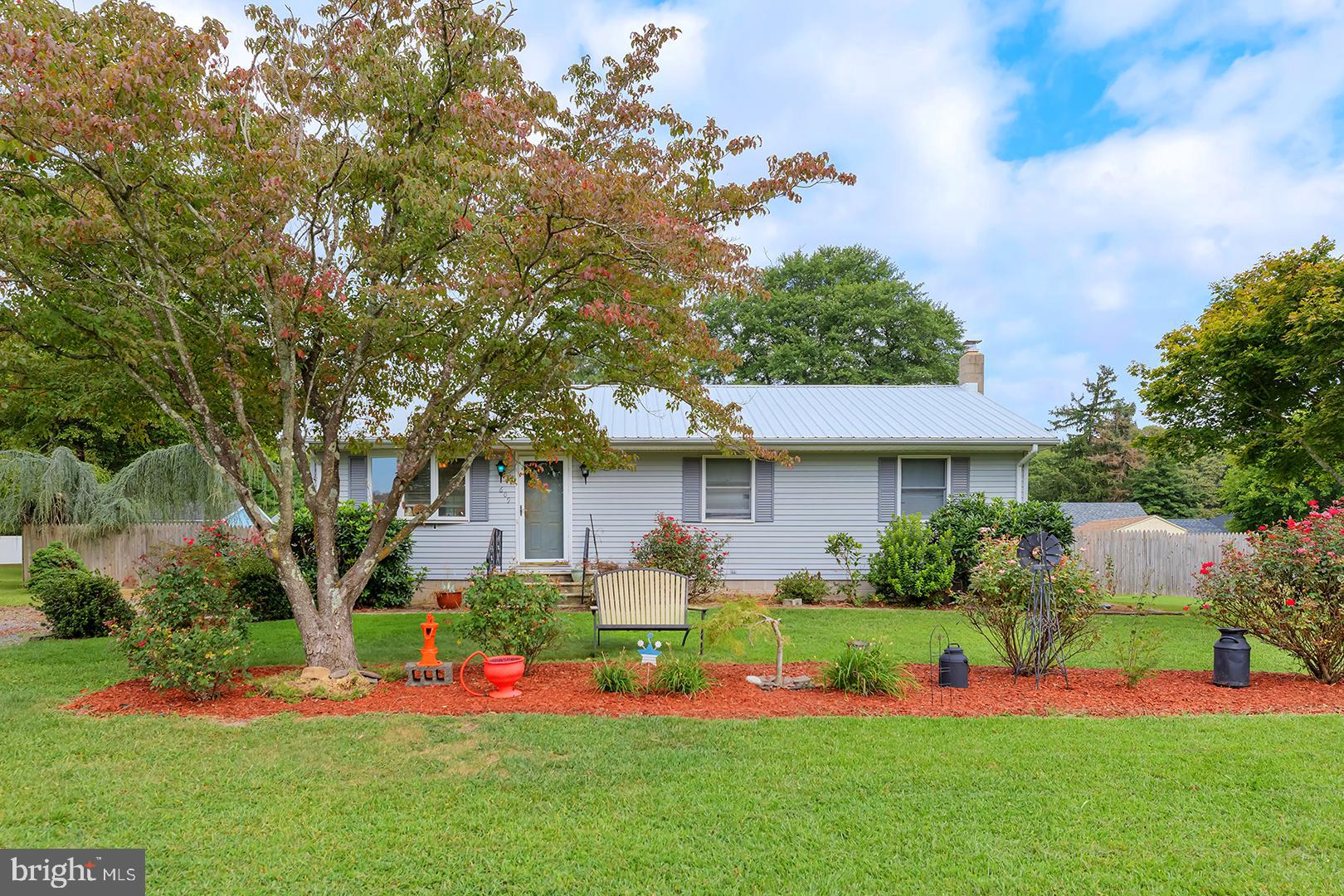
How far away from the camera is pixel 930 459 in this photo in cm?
1363

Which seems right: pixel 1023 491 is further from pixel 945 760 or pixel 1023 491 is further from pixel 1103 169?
pixel 945 760

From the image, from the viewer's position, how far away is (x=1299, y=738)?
5059 mm

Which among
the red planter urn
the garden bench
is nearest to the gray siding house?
the garden bench

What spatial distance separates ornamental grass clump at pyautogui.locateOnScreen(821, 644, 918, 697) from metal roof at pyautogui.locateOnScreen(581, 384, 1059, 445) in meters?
5.97

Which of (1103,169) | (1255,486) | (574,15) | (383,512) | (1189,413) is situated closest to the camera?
(383,512)

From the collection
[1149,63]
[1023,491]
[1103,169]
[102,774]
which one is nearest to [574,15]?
[102,774]

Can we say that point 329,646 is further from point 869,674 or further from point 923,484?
point 923,484

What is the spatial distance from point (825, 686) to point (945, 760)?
1.98m

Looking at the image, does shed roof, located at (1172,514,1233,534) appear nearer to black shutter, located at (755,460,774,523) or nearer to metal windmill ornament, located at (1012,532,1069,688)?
black shutter, located at (755,460,774,523)

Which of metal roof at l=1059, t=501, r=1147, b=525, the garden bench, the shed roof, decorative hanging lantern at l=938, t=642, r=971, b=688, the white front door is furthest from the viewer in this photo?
the shed roof

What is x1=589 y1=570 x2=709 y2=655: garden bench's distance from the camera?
8.30 m

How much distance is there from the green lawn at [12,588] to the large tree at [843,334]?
2286 cm

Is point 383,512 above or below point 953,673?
above

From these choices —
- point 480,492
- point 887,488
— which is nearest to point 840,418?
point 887,488
